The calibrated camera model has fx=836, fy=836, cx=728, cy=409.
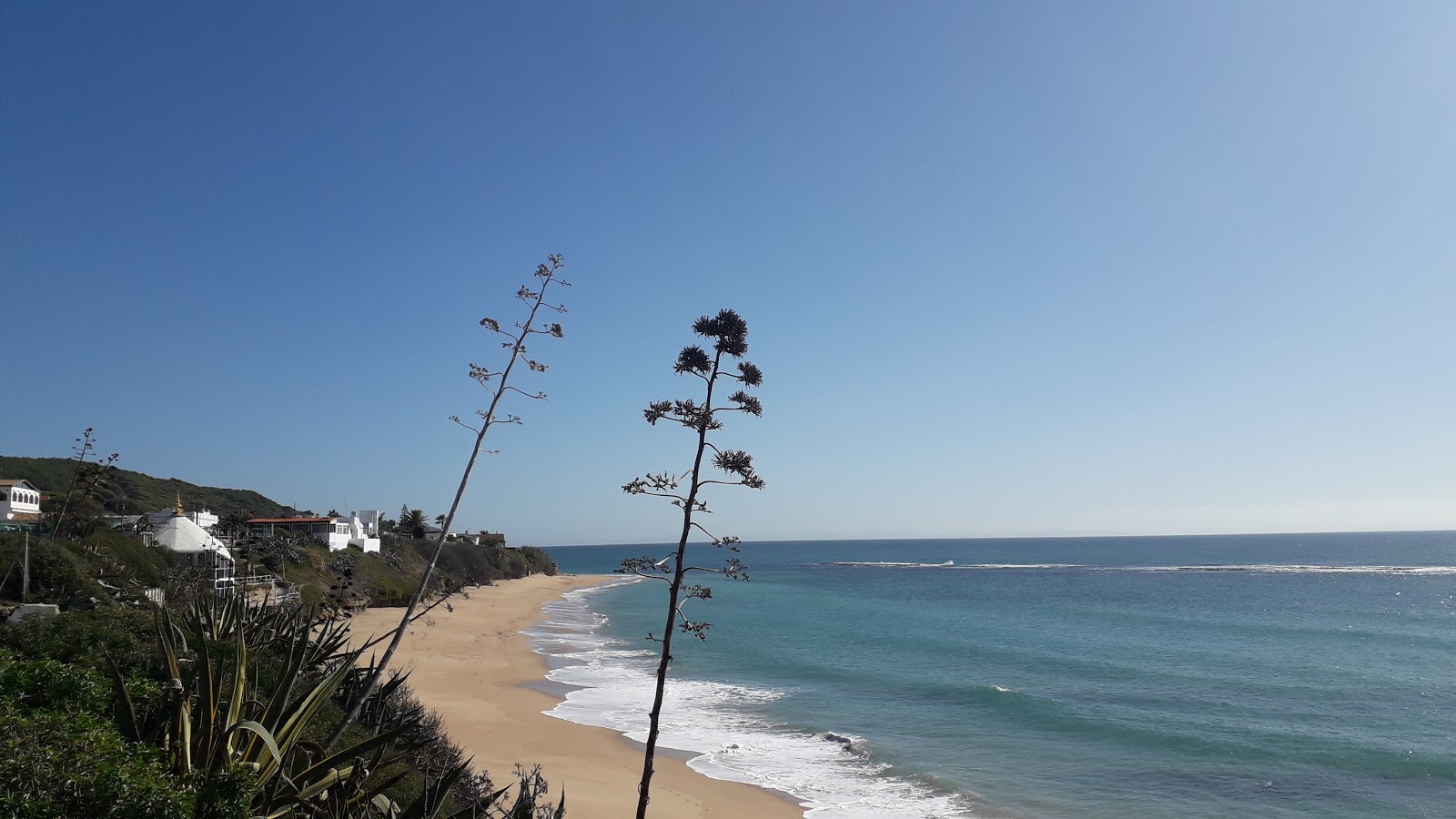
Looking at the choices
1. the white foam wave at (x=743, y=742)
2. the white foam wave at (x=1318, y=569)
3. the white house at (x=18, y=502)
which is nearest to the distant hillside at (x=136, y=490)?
the white house at (x=18, y=502)

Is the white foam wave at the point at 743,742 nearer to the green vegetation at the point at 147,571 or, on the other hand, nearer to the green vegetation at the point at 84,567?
the green vegetation at the point at 147,571

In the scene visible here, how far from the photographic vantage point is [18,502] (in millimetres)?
31859

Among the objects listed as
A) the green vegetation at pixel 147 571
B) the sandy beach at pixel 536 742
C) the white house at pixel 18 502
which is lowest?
the sandy beach at pixel 536 742

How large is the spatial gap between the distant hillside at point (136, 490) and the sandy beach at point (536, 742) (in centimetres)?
3436

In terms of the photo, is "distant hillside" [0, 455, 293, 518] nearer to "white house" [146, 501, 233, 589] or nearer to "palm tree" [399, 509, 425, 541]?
"palm tree" [399, 509, 425, 541]

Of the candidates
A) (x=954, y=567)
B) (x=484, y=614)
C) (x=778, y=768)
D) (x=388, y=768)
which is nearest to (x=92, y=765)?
(x=388, y=768)

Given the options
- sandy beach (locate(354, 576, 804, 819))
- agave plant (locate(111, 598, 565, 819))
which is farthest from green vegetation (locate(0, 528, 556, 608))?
sandy beach (locate(354, 576, 804, 819))

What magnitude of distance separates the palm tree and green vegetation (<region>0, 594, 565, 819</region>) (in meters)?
68.2

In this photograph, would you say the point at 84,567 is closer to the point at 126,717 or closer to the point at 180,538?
the point at 180,538

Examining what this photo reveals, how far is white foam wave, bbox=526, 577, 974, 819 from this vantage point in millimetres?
13993

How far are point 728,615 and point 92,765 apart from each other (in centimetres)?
4452

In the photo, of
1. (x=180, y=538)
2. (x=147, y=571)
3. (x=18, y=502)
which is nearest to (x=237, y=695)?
(x=147, y=571)

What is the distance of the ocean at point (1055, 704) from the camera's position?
1508 cm

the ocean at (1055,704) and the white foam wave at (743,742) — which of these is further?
the ocean at (1055,704)
